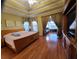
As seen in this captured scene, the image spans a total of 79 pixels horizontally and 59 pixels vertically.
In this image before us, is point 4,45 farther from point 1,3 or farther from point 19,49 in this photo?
point 1,3

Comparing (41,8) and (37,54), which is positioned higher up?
(41,8)

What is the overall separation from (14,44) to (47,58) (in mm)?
1473

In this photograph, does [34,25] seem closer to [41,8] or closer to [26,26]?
[26,26]

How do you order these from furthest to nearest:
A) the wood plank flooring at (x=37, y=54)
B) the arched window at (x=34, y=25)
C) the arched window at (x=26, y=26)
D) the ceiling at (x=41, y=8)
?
1. the arched window at (x=34, y=25)
2. the arched window at (x=26, y=26)
3. the ceiling at (x=41, y=8)
4. the wood plank flooring at (x=37, y=54)

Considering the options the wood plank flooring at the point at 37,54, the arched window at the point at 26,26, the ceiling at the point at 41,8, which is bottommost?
the wood plank flooring at the point at 37,54

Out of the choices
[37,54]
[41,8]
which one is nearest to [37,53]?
[37,54]

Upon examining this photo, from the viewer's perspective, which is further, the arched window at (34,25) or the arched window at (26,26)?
the arched window at (34,25)

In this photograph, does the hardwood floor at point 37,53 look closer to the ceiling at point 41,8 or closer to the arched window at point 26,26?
the ceiling at point 41,8

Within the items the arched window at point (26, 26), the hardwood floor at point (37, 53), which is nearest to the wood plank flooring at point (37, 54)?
the hardwood floor at point (37, 53)

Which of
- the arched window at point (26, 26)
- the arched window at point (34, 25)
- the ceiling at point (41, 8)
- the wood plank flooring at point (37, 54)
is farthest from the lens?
the arched window at point (34, 25)

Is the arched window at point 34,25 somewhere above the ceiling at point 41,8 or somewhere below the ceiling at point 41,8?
below

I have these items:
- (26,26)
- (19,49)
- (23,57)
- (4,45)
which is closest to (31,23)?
(26,26)

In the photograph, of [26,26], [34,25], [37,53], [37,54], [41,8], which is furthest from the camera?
Answer: [34,25]

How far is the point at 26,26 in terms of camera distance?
8211mm
